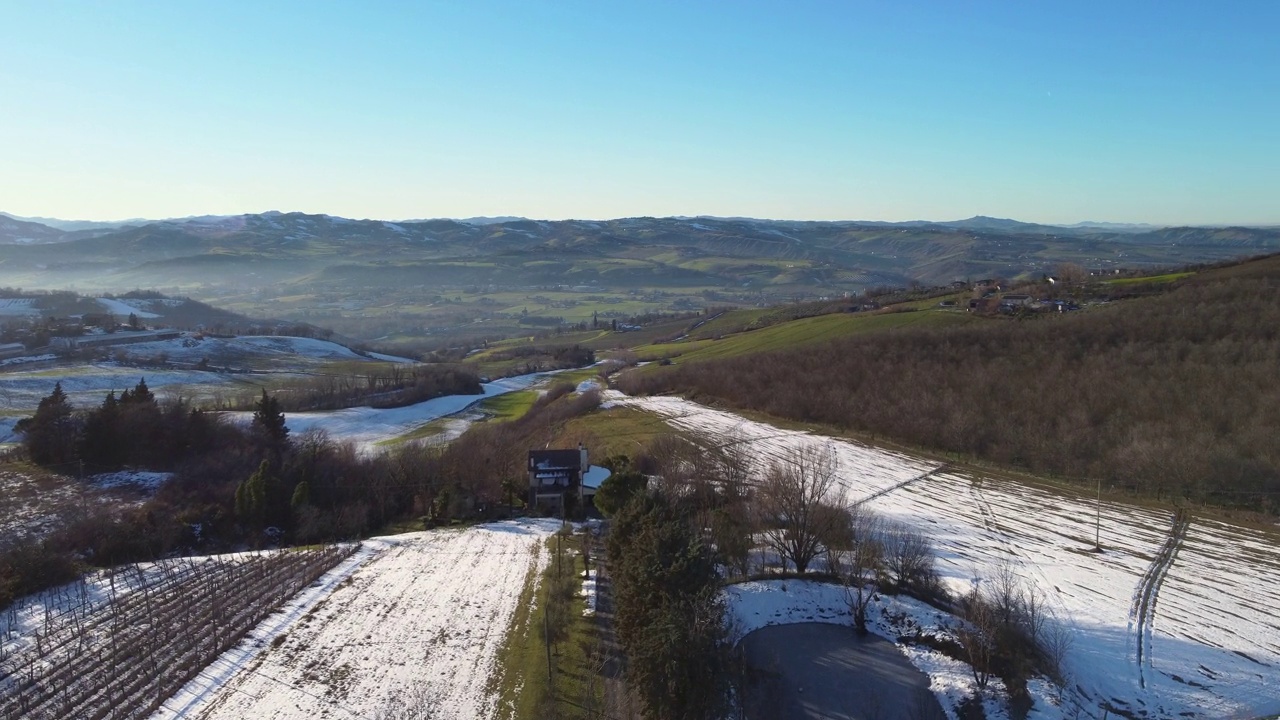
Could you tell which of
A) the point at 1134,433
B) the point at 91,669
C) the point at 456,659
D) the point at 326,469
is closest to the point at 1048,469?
Answer: the point at 1134,433

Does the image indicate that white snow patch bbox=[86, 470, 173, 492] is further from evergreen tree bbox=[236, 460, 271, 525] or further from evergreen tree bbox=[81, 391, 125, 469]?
evergreen tree bbox=[236, 460, 271, 525]

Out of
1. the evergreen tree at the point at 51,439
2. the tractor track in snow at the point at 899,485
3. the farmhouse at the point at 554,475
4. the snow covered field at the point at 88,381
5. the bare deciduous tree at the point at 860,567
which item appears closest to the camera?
the bare deciduous tree at the point at 860,567

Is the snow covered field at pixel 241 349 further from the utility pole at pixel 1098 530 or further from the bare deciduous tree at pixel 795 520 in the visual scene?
the utility pole at pixel 1098 530

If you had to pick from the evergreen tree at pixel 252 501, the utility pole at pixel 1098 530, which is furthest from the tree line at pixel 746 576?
the evergreen tree at pixel 252 501

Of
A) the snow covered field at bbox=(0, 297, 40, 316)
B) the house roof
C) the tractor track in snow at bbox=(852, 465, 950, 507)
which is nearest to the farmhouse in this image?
the house roof

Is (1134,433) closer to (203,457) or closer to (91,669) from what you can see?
(91,669)

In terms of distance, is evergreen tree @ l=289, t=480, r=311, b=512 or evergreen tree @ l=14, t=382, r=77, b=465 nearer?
evergreen tree @ l=289, t=480, r=311, b=512
